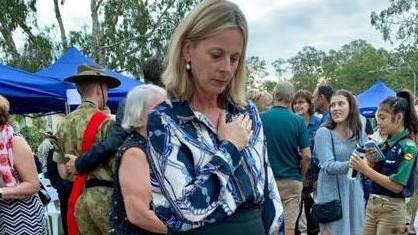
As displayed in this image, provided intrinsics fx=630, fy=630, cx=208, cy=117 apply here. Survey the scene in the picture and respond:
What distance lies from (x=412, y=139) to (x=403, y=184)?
0.38 m

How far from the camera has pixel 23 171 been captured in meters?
4.06

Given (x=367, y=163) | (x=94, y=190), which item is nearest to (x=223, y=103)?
(x=94, y=190)

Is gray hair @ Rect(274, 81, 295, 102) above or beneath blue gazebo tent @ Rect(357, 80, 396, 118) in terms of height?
above

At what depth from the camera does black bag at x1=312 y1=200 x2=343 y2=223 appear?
499 cm

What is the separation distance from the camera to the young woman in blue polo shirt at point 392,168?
4.46 metres

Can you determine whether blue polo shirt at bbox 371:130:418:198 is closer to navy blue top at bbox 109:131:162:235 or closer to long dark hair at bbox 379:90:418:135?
long dark hair at bbox 379:90:418:135

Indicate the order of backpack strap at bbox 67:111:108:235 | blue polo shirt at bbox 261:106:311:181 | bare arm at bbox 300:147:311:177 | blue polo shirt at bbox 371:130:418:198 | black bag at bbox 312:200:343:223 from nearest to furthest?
backpack strap at bbox 67:111:108:235 → blue polo shirt at bbox 371:130:418:198 → black bag at bbox 312:200:343:223 → blue polo shirt at bbox 261:106:311:181 → bare arm at bbox 300:147:311:177

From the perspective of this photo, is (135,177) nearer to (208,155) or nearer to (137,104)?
(137,104)

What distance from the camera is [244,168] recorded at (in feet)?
6.14

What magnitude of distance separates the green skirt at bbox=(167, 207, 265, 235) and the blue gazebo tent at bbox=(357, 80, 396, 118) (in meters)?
14.0

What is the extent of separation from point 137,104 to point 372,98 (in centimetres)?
1374

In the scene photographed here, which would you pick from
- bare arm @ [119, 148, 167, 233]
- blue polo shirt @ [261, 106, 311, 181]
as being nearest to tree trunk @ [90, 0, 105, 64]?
blue polo shirt @ [261, 106, 311, 181]

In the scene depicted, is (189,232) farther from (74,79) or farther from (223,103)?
(74,79)

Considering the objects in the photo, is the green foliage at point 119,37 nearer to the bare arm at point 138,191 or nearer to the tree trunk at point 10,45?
the tree trunk at point 10,45
